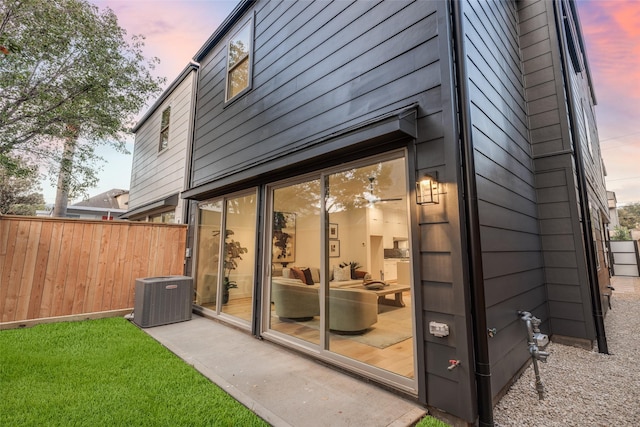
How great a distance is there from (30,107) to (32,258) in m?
3.58

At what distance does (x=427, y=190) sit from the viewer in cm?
235

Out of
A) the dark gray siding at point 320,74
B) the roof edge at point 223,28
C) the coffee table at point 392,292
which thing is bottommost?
the coffee table at point 392,292

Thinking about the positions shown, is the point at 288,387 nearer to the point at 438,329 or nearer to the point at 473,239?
the point at 438,329

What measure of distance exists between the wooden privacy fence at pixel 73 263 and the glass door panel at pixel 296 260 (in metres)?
3.01

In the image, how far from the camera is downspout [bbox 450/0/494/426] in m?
2.06

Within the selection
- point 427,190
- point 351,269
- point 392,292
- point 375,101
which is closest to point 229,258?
point 351,269

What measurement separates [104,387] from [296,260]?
88.7 inches

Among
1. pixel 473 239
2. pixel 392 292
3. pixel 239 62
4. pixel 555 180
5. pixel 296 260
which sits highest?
pixel 239 62

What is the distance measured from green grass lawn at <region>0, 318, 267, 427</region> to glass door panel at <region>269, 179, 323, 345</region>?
127 centimetres

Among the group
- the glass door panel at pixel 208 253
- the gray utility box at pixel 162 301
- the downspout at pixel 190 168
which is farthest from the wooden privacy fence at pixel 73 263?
the gray utility box at pixel 162 301

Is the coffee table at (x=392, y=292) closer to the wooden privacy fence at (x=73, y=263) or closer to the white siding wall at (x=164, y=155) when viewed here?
the wooden privacy fence at (x=73, y=263)

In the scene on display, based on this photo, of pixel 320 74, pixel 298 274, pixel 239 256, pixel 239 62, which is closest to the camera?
pixel 320 74

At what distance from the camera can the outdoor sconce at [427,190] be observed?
231 cm

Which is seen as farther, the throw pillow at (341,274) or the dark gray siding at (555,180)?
the dark gray siding at (555,180)
